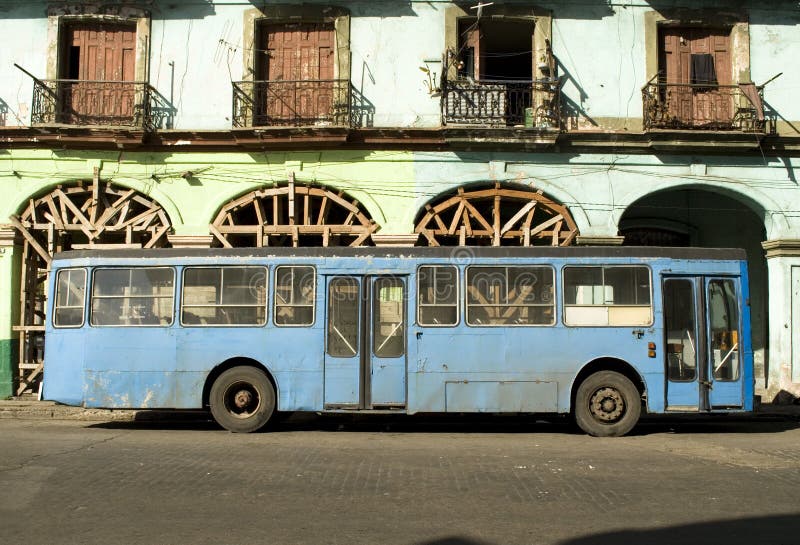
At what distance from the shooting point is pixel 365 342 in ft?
37.0

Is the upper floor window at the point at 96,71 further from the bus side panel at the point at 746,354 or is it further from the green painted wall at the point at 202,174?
the bus side panel at the point at 746,354

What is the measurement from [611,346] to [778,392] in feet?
20.4

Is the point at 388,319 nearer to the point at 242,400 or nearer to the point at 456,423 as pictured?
the point at 242,400

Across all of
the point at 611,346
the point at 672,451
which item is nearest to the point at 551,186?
the point at 611,346

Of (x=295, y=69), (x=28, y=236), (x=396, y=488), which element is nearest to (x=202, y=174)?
(x=295, y=69)

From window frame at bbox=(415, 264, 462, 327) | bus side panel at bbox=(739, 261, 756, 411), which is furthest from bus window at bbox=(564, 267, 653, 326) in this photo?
window frame at bbox=(415, 264, 462, 327)

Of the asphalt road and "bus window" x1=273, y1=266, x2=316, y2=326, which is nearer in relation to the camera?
the asphalt road

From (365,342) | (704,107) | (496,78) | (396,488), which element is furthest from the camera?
(496,78)

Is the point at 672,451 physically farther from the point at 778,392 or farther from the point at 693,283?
the point at 778,392

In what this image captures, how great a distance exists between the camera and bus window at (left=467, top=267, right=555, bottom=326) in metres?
11.3

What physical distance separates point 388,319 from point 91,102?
9374 mm

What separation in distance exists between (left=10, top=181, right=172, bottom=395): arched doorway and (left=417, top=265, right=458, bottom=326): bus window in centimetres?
719

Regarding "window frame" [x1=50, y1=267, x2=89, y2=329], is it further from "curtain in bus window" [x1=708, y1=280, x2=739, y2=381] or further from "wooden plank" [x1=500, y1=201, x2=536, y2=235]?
"curtain in bus window" [x1=708, y1=280, x2=739, y2=381]

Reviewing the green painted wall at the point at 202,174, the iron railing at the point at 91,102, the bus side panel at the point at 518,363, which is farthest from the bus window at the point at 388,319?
the iron railing at the point at 91,102
